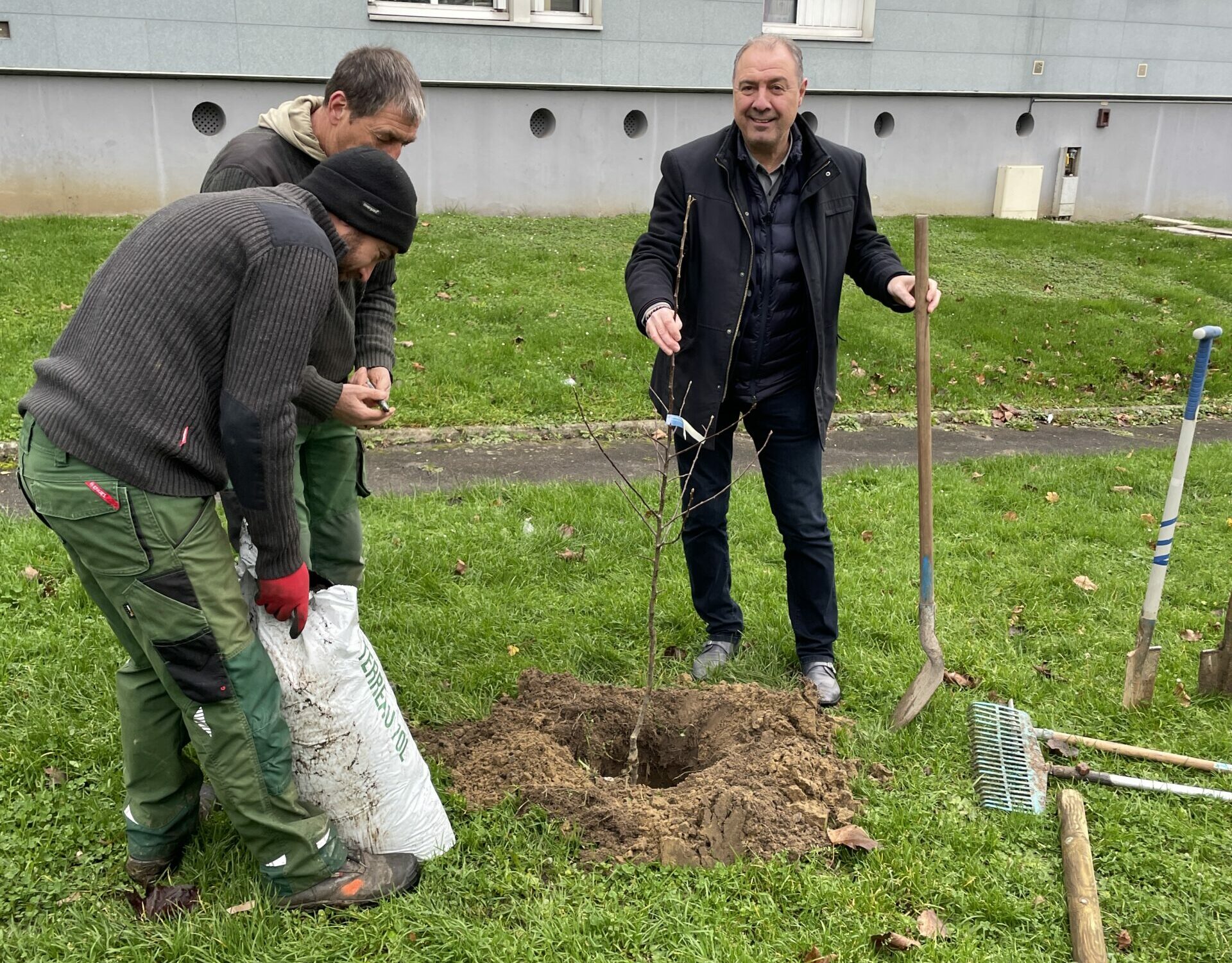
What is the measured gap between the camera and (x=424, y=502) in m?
5.50

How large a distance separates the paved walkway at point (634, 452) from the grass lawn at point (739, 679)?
42 cm

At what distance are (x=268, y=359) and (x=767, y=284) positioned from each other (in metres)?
1.90

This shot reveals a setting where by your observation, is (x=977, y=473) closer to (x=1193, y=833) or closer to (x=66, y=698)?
(x=1193, y=833)

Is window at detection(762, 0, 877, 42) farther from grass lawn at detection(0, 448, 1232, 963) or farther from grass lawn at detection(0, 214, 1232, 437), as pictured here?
grass lawn at detection(0, 448, 1232, 963)

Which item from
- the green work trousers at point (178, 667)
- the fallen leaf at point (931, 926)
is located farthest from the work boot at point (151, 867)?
the fallen leaf at point (931, 926)

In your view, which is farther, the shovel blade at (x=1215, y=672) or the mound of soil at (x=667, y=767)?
the shovel blade at (x=1215, y=672)

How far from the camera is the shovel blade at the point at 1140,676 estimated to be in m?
3.75

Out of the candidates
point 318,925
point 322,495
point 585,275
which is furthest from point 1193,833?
point 585,275

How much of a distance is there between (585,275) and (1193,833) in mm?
7612

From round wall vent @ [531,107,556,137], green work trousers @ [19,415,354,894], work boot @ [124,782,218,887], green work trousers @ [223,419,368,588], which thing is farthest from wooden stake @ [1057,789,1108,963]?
round wall vent @ [531,107,556,137]

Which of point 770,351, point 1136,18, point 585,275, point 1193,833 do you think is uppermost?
point 1136,18

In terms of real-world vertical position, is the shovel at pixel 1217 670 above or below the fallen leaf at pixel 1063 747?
above

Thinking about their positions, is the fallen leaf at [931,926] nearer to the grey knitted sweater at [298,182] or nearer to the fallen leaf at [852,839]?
the fallen leaf at [852,839]

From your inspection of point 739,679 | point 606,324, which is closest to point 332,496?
point 739,679
